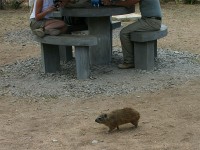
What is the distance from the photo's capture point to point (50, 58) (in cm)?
725

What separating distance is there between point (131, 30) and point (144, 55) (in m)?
0.42

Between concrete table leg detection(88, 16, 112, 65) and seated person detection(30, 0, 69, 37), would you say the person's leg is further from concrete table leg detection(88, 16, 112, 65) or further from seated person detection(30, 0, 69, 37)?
seated person detection(30, 0, 69, 37)

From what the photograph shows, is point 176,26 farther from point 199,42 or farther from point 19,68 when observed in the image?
point 19,68

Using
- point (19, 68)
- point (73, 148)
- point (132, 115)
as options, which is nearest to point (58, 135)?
point (73, 148)

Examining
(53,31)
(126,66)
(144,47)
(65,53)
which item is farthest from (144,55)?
(65,53)

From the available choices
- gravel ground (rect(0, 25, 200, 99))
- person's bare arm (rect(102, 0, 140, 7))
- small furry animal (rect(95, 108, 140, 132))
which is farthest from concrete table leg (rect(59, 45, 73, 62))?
small furry animal (rect(95, 108, 140, 132))

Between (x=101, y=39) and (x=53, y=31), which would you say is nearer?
(x=53, y=31)

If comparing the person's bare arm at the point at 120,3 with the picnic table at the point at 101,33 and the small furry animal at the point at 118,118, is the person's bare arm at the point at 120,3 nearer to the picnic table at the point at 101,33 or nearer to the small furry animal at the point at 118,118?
the picnic table at the point at 101,33

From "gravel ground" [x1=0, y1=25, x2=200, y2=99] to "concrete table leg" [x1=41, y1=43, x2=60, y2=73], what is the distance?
12 centimetres

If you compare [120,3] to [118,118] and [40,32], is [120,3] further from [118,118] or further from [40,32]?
[118,118]

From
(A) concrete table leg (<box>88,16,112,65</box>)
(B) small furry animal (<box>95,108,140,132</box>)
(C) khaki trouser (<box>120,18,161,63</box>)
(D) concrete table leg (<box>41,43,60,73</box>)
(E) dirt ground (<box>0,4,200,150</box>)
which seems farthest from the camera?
(A) concrete table leg (<box>88,16,112,65</box>)

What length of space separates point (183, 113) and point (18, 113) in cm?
192

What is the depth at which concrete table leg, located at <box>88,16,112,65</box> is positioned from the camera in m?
7.39

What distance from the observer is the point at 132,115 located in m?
4.88
